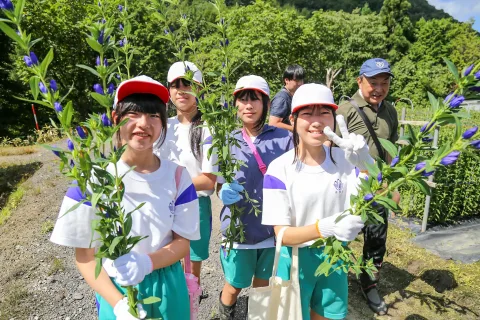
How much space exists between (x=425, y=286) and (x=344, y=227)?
3.08 metres

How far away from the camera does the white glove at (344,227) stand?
1.52 metres

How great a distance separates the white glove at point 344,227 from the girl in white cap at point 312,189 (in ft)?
0.29

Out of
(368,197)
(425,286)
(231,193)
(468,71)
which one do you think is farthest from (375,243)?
(468,71)

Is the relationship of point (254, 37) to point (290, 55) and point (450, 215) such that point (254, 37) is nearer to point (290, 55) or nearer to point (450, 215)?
point (290, 55)

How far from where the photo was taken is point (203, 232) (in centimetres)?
286

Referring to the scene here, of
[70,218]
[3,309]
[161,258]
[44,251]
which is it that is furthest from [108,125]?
[44,251]

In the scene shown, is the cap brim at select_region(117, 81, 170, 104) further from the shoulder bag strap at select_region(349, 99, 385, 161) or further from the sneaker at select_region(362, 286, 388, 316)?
the sneaker at select_region(362, 286, 388, 316)

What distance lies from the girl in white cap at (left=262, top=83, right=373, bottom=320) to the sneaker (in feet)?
5.27

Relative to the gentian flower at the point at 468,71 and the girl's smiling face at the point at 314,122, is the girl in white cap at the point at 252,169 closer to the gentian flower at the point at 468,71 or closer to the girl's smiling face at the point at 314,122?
the girl's smiling face at the point at 314,122

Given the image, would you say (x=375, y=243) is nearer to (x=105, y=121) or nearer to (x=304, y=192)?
(x=304, y=192)

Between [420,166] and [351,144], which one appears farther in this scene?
[351,144]

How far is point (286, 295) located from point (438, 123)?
124cm

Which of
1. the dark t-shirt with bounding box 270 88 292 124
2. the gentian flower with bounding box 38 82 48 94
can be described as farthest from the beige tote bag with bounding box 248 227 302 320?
the dark t-shirt with bounding box 270 88 292 124

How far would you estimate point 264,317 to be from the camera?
6.31 feet
